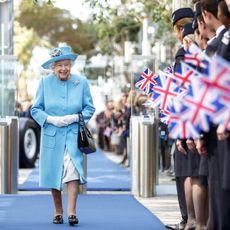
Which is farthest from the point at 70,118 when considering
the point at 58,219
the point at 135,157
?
the point at 135,157

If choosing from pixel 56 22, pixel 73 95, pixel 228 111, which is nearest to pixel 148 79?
pixel 73 95

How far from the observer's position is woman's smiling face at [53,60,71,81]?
33.8 feet

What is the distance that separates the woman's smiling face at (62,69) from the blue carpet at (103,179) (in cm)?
567

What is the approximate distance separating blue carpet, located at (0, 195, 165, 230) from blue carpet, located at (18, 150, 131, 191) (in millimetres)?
1844

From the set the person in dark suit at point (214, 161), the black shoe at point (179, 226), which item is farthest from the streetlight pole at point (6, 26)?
the person in dark suit at point (214, 161)

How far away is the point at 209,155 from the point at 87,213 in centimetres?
492

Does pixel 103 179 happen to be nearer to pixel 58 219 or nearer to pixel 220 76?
pixel 58 219

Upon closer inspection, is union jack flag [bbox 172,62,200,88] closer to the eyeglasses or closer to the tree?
the eyeglasses

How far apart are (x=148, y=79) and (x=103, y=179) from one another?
7884 millimetres

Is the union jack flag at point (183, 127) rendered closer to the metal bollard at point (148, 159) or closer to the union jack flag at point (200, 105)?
the union jack flag at point (200, 105)

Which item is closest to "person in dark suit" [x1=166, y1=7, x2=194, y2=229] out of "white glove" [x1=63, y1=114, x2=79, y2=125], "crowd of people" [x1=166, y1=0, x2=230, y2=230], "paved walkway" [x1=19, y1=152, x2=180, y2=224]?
"crowd of people" [x1=166, y1=0, x2=230, y2=230]

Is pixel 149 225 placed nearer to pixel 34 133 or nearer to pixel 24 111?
pixel 34 133

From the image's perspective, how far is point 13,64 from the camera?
48.4ft

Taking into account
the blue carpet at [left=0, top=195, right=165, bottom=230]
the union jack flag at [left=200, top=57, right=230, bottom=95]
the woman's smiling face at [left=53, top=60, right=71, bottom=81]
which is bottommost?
the blue carpet at [left=0, top=195, right=165, bottom=230]
